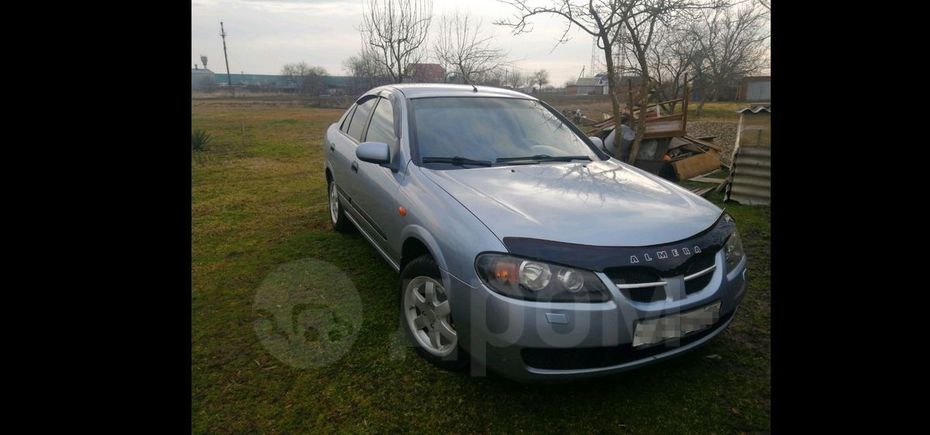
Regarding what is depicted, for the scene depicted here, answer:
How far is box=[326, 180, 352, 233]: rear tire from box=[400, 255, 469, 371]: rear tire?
2.21m

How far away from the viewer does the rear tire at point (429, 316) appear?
2373mm

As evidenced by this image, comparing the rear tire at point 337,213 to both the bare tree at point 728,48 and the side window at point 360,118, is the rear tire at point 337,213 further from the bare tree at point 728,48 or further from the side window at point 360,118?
the bare tree at point 728,48

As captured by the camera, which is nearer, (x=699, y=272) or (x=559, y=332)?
(x=559, y=332)

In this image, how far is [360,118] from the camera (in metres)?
4.32

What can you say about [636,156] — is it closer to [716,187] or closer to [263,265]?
[716,187]

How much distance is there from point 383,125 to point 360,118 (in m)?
0.76

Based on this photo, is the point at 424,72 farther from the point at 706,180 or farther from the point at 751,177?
the point at 751,177

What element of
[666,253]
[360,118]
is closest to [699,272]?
[666,253]

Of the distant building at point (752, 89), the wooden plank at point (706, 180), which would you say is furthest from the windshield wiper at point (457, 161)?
the distant building at point (752, 89)

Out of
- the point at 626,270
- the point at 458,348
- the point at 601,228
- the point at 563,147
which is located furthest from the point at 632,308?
the point at 563,147

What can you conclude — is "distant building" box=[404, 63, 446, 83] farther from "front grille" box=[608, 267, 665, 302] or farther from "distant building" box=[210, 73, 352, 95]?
"distant building" box=[210, 73, 352, 95]

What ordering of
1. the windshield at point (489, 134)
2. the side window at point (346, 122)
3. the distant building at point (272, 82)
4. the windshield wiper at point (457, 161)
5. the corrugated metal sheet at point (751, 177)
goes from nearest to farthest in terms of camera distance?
→ the windshield wiper at point (457, 161), the windshield at point (489, 134), the side window at point (346, 122), the corrugated metal sheet at point (751, 177), the distant building at point (272, 82)

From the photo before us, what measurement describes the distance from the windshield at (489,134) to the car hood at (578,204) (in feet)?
0.56

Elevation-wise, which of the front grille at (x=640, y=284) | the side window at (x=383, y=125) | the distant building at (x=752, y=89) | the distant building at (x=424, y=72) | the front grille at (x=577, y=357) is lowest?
the front grille at (x=577, y=357)
